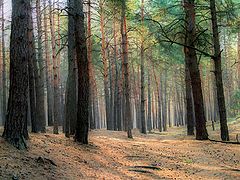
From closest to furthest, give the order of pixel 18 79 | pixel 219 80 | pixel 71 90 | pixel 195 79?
1. pixel 18 79
2. pixel 71 90
3. pixel 219 80
4. pixel 195 79

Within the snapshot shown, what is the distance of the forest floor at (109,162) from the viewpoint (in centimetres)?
682

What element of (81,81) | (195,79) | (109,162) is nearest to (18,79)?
(81,81)

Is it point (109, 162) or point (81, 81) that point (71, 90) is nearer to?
point (81, 81)

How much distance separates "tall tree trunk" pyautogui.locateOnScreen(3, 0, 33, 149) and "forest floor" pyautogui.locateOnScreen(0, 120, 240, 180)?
0.32 meters

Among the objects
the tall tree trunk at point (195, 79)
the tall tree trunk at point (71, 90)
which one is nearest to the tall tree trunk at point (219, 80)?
the tall tree trunk at point (195, 79)

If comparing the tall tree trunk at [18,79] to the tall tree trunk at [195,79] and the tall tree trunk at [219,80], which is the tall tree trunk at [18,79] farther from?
the tall tree trunk at [219,80]

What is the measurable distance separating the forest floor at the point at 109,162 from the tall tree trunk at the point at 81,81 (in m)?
0.51

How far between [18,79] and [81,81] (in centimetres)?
335

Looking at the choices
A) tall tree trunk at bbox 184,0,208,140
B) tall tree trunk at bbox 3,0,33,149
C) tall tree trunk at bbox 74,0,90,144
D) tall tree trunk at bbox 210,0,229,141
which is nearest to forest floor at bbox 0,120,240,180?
tall tree trunk at bbox 3,0,33,149

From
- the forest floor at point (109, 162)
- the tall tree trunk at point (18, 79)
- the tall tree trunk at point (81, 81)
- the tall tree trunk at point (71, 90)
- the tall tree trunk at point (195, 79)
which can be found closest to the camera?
the forest floor at point (109, 162)

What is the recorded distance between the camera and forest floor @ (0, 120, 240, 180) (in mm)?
6816

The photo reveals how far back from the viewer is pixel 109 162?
952 cm

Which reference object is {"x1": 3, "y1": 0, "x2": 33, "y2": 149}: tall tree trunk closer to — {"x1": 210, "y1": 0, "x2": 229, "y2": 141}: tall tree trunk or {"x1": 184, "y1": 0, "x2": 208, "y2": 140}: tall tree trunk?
{"x1": 184, "y1": 0, "x2": 208, "y2": 140}: tall tree trunk

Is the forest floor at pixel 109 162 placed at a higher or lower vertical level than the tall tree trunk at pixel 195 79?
lower
